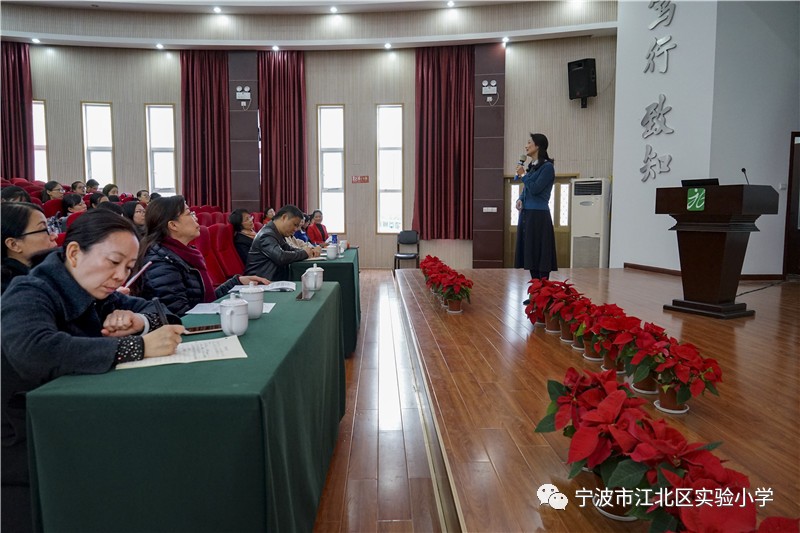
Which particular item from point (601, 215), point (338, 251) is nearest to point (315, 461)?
Result: point (338, 251)

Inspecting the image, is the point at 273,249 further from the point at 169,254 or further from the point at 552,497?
the point at 552,497

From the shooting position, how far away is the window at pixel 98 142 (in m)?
9.59

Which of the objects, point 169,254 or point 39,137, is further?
point 39,137

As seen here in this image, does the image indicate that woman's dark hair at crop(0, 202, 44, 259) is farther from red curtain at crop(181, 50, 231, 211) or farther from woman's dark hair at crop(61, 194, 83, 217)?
red curtain at crop(181, 50, 231, 211)

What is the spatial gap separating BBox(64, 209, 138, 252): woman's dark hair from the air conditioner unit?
27.5ft

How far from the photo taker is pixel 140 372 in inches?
46.5

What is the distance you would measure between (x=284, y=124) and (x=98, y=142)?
3.51m

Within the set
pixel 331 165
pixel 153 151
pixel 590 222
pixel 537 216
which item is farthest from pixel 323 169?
pixel 537 216

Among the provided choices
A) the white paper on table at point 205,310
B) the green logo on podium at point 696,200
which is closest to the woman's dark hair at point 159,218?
the white paper on table at point 205,310

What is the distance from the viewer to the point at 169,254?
7.13ft

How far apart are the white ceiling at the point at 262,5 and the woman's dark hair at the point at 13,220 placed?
8.09m

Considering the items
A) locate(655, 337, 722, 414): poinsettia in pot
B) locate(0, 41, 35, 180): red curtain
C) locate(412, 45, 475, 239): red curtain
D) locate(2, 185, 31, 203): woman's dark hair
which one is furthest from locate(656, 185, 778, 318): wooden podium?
locate(0, 41, 35, 180): red curtain

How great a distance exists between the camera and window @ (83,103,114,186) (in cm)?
959

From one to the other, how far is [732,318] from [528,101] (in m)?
6.32
